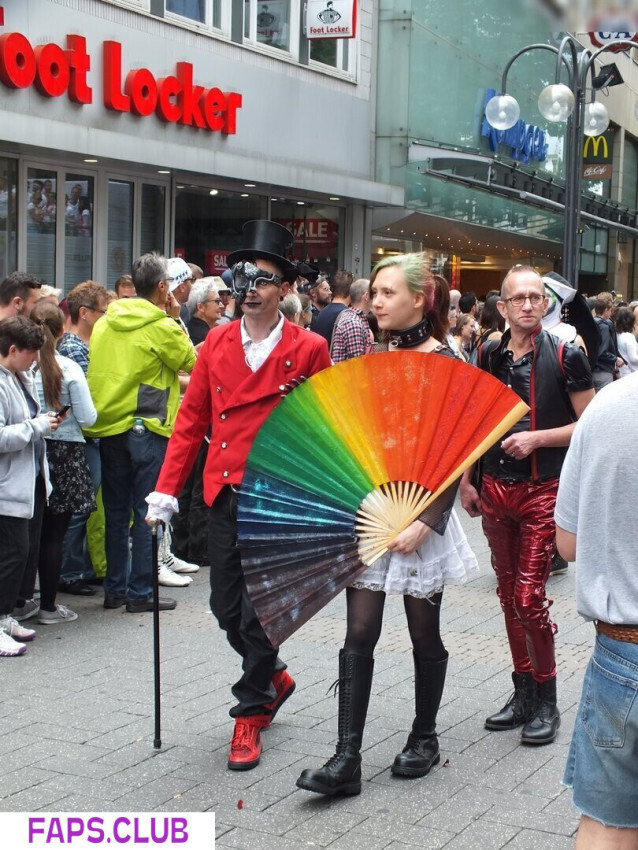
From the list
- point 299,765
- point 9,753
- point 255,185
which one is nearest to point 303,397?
point 299,765

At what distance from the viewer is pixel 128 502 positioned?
7.89 metres

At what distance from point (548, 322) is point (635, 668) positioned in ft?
15.3

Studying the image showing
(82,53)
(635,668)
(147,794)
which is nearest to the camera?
(635,668)

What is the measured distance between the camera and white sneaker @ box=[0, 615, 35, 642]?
22.6 ft

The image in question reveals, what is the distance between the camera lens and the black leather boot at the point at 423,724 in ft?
16.1

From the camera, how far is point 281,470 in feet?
15.7

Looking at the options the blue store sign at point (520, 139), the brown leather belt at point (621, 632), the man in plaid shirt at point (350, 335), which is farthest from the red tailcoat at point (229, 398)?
the blue store sign at point (520, 139)

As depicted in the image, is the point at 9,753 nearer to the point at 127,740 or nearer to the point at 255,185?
the point at 127,740

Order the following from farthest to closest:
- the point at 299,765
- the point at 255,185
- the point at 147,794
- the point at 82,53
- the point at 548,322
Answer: the point at 255,185
the point at 82,53
the point at 548,322
the point at 299,765
the point at 147,794

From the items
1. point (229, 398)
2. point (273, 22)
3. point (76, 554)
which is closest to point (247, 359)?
point (229, 398)

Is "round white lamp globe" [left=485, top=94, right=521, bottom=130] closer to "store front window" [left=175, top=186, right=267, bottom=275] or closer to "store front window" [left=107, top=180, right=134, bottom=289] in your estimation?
"store front window" [left=175, top=186, right=267, bottom=275]

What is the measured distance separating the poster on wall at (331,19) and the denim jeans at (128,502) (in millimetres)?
12724

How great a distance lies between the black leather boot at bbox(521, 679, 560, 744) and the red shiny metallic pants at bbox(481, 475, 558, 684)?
56 millimetres

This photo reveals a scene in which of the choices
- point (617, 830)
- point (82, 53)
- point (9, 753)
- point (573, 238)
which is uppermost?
point (82, 53)
